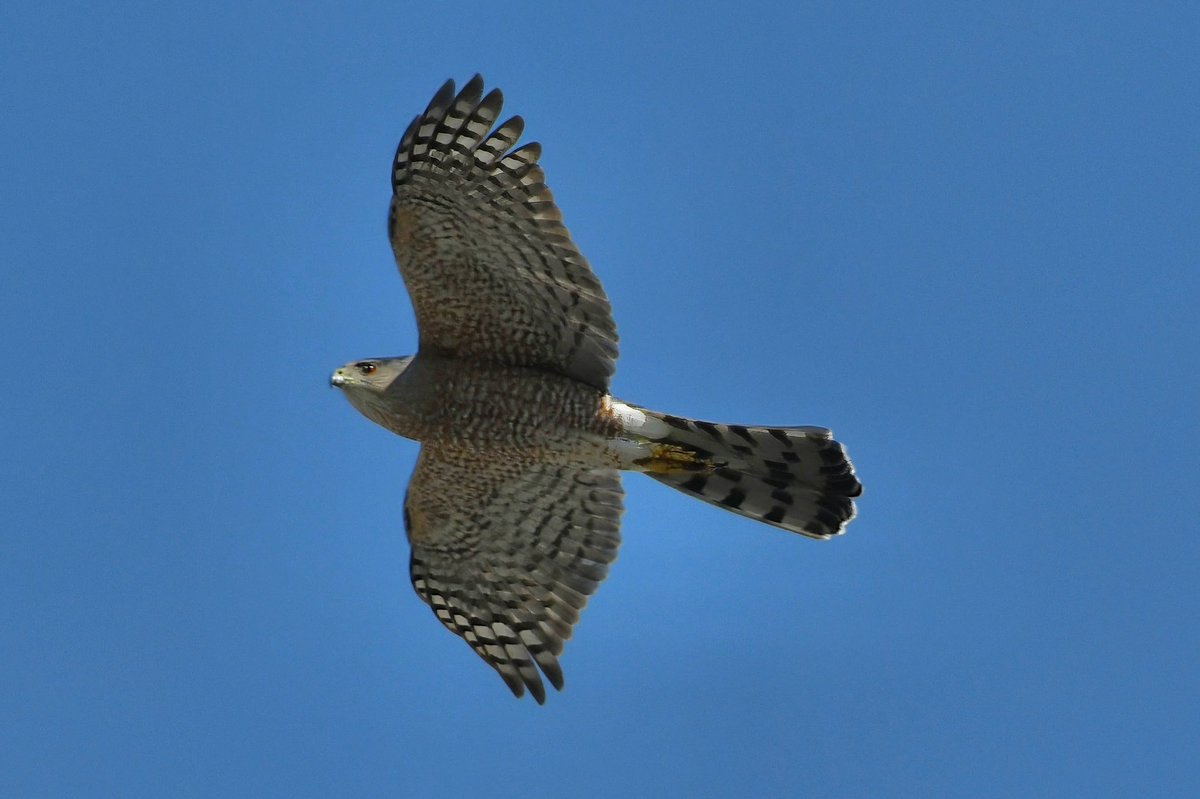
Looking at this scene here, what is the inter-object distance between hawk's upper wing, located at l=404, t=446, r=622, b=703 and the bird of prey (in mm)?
12

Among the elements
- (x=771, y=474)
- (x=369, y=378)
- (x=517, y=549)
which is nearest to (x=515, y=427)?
(x=369, y=378)

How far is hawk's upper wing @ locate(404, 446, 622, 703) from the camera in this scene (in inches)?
443

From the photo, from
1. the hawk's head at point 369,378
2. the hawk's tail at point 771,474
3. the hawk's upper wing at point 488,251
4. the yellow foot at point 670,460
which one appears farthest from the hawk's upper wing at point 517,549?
the hawk's upper wing at point 488,251

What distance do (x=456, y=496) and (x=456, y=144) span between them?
255 centimetres

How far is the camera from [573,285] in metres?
10.4

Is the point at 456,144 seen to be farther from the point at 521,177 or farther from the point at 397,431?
the point at 397,431

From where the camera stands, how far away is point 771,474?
36.7 ft

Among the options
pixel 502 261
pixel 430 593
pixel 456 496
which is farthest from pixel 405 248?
pixel 430 593

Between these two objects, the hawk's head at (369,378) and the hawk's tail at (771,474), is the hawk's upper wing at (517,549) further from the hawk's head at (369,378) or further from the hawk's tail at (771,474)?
the hawk's head at (369,378)

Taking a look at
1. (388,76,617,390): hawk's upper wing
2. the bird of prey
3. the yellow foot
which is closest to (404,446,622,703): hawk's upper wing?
the bird of prey

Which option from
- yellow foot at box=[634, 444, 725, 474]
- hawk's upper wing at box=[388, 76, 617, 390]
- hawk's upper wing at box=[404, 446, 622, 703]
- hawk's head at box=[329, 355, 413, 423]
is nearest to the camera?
hawk's upper wing at box=[388, 76, 617, 390]

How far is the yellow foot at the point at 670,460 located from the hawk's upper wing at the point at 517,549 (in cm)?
40

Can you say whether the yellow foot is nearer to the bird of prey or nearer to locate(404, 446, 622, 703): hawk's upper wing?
the bird of prey

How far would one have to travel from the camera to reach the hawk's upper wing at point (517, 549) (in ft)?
36.9
